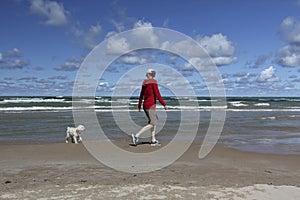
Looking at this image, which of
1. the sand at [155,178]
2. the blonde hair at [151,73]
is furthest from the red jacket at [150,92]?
the sand at [155,178]

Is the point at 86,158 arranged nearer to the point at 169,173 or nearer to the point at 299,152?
the point at 169,173

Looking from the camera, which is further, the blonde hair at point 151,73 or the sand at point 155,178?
the blonde hair at point 151,73

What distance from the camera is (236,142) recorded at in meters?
10.8

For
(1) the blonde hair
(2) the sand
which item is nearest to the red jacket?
(1) the blonde hair

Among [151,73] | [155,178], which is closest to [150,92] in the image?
[151,73]

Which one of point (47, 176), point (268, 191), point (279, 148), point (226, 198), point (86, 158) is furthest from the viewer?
point (279, 148)

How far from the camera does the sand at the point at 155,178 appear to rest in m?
4.97

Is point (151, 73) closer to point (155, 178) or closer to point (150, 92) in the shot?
point (150, 92)

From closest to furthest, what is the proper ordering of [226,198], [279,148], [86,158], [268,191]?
[226,198] < [268,191] < [86,158] < [279,148]

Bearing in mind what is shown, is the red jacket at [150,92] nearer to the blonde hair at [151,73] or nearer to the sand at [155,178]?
the blonde hair at [151,73]

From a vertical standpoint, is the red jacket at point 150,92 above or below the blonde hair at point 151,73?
below

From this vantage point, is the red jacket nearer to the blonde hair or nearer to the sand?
the blonde hair

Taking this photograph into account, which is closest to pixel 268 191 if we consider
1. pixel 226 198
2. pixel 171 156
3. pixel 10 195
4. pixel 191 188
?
pixel 226 198

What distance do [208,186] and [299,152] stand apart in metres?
4.64
